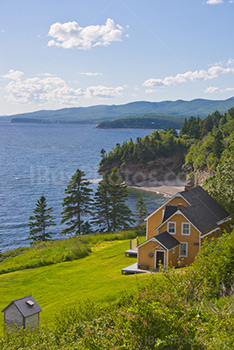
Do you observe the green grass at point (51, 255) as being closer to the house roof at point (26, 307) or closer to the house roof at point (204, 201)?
the house roof at point (204, 201)

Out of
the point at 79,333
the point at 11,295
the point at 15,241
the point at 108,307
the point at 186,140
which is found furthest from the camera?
the point at 186,140

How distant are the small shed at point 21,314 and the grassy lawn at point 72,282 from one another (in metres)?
3.16

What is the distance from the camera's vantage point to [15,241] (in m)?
66.6

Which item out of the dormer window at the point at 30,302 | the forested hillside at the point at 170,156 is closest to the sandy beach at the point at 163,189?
the forested hillside at the point at 170,156

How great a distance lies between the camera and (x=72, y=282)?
33781 millimetres

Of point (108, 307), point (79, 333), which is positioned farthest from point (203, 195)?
point (79, 333)

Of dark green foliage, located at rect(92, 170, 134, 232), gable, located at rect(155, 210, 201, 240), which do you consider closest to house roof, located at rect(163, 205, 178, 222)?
gable, located at rect(155, 210, 201, 240)

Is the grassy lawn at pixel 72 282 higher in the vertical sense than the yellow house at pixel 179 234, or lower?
lower

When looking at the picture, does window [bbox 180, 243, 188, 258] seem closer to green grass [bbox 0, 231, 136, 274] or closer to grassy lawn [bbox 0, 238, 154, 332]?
grassy lawn [bbox 0, 238, 154, 332]

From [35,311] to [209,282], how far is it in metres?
9.66

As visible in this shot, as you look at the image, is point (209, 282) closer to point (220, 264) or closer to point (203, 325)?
point (220, 264)

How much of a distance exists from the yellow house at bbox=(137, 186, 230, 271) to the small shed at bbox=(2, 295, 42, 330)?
15890 mm

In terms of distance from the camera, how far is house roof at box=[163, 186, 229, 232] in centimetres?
3610

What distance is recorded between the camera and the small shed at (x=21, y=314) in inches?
798
